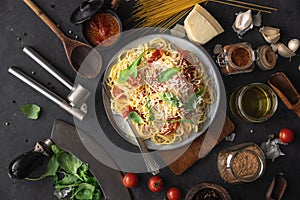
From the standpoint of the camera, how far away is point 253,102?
175 inches

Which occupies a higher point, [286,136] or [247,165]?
[247,165]

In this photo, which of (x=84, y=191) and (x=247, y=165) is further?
(x=84, y=191)

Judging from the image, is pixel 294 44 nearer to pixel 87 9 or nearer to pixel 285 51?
pixel 285 51

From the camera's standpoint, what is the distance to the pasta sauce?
14.4 feet

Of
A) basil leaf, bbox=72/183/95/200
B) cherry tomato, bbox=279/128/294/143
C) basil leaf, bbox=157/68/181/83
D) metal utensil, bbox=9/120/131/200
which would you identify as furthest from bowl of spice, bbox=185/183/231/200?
basil leaf, bbox=157/68/181/83

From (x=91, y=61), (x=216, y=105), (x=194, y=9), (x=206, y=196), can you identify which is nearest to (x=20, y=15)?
(x=91, y=61)

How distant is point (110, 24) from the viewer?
4445 millimetres

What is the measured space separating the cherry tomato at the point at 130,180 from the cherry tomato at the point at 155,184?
4.8 inches

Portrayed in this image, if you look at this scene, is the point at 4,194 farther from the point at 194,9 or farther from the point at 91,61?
the point at 194,9

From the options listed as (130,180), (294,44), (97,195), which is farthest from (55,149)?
(294,44)

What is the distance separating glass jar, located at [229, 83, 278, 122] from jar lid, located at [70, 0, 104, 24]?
4.40 feet

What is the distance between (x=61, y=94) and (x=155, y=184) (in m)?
1.10

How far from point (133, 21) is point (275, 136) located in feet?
5.13

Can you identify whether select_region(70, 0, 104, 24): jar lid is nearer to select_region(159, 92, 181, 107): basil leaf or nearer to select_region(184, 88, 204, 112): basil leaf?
select_region(159, 92, 181, 107): basil leaf
